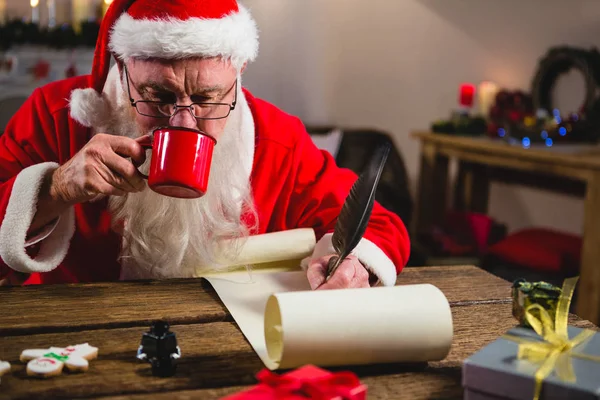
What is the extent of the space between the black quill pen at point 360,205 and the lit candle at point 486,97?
300cm

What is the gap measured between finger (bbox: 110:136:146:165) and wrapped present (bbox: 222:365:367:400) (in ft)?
1.74

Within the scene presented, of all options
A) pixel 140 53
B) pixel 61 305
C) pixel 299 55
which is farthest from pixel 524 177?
pixel 61 305

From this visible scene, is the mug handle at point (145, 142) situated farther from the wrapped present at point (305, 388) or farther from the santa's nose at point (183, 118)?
the wrapped present at point (305, 388)

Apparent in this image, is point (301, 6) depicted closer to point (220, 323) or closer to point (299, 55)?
point (299, 55)

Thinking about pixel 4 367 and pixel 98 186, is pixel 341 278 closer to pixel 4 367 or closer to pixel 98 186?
pixel 98 186

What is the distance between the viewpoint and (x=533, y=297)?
3.02 feet

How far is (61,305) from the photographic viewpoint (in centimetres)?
108

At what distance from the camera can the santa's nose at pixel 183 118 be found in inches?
51.6

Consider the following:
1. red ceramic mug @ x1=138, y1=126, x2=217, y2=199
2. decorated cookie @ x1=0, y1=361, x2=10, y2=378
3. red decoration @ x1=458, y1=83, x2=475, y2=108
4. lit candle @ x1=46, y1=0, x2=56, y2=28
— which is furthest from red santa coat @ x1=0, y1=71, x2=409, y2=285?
lit candle @ x1=46, y1=0, x2=56, y2=28

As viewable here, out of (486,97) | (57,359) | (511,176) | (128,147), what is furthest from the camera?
(511,176)

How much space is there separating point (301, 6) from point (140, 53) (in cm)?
325

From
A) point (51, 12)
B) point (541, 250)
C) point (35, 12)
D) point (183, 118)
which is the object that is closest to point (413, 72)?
point (541, 250)

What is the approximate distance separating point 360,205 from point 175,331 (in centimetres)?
33

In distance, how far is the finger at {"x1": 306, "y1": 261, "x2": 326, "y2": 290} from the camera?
3.82 feet
